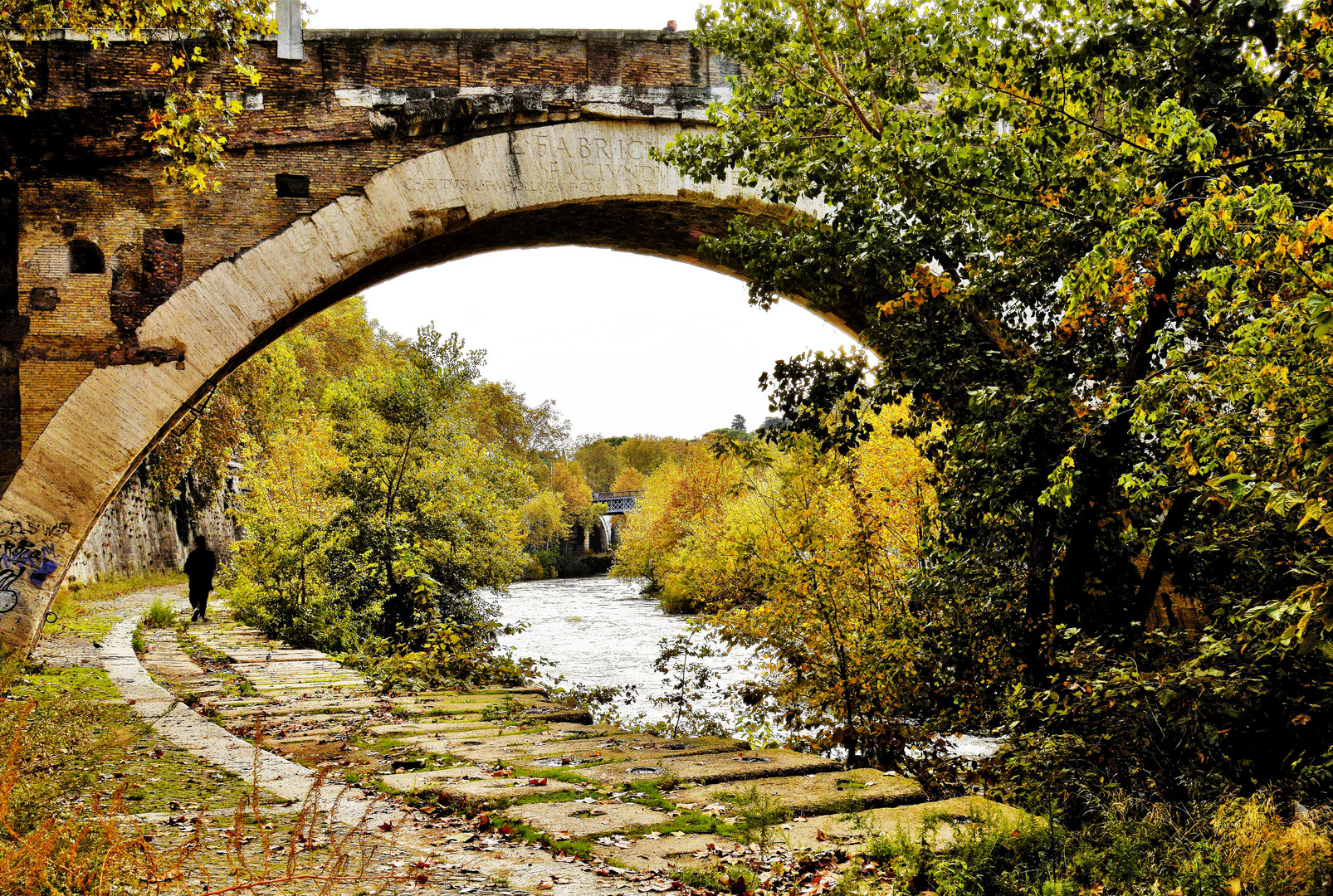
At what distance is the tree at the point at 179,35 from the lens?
6.22m

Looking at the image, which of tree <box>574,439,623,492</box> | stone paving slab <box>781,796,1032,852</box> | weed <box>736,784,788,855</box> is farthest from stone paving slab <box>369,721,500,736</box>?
tree <box>574,439,623,492</box>

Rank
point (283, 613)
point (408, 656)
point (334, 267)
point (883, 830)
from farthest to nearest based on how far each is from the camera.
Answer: point (283, 613)
point (408, 656)
point (334, 267)
point (883, 830)

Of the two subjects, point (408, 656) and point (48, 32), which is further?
point (408, 656)

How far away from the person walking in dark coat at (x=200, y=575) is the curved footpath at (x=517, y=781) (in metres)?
5.80

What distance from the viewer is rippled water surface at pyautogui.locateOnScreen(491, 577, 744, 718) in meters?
13.2

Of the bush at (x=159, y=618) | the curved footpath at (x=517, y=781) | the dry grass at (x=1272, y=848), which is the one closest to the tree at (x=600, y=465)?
the bush at (x=159, y=618)

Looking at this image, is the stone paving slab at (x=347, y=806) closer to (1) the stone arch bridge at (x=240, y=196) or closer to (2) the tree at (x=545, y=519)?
(1) the stone arch bridge at (x=240, y=196)

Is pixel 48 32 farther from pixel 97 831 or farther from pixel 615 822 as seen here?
pixel 615 822

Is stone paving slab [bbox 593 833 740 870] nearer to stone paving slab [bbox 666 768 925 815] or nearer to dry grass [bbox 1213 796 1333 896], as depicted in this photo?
stone paving slab [bbox 666 768 925 815]

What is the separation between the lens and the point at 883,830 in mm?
3605

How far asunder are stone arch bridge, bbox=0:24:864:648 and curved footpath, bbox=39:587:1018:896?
230 cm

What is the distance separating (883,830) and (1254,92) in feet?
13.7

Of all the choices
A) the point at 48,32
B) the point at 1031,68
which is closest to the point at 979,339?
the point at 1031,68

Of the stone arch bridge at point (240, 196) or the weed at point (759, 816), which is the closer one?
the weed at point (759, 816)
